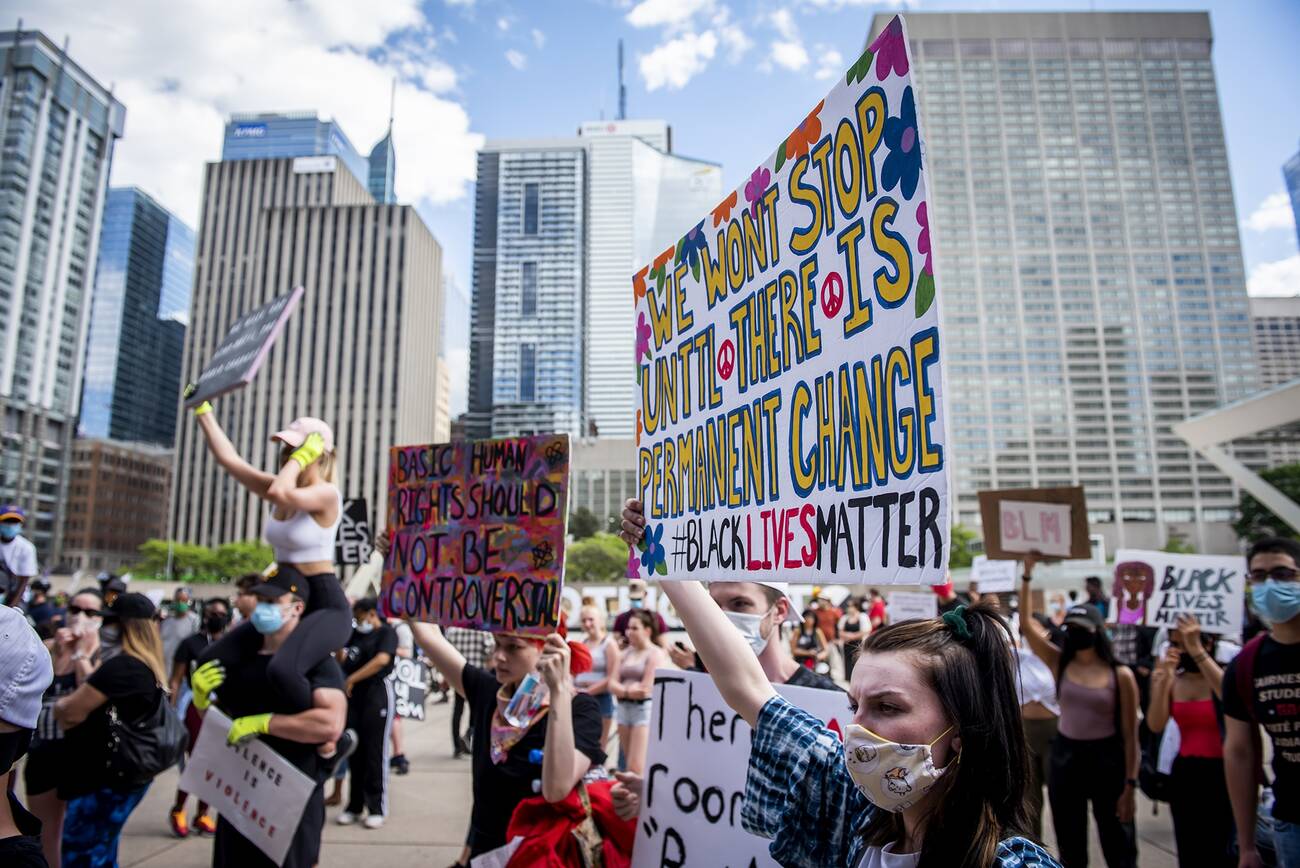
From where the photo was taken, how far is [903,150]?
1.86 m

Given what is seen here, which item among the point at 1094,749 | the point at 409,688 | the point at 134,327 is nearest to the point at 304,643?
the point at 1094,749

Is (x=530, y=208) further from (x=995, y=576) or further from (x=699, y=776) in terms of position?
(x=699, y=776)

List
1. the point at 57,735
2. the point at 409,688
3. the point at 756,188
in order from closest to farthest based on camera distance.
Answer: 1. the point at 756,188
2. the point at 57,735
3. the point at 409,688

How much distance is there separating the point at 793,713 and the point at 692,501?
845 millimetres

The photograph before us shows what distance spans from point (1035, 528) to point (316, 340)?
96295 mm

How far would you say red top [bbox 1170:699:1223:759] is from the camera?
451 centimetres

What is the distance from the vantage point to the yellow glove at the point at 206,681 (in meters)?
3.89

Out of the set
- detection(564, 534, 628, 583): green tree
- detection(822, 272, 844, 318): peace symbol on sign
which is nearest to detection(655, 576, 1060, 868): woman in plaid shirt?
detection(822, 272, 844, 318): peace symbol on sign

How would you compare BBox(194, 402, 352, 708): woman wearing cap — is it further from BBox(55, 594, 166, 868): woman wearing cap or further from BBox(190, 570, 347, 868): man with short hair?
BBox(55, 594, 166, 868): woman wearing cap

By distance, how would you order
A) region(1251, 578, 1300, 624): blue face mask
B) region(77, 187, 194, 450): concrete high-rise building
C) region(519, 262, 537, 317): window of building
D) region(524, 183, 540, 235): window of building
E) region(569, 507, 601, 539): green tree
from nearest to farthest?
region(1251, 578, 1300, 624): blue face mask, region(569, 507, 601, 539): green tree, region(519, 262, 537, 317): window of building, region(524, 183, 540, 235): window of building, region(77, 187, 194, 450): concrete high-rise building

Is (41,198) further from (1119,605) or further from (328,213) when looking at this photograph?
(1119,605)

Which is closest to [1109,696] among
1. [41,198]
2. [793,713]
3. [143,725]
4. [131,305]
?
[793,713]

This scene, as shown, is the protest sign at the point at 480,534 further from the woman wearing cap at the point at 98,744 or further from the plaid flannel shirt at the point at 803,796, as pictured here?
the plaid flannel shirt at the point at 803,796

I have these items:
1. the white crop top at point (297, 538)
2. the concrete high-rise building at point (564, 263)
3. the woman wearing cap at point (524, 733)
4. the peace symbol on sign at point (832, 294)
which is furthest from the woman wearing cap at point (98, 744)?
the concrete high-rise building at point (564, 263)
